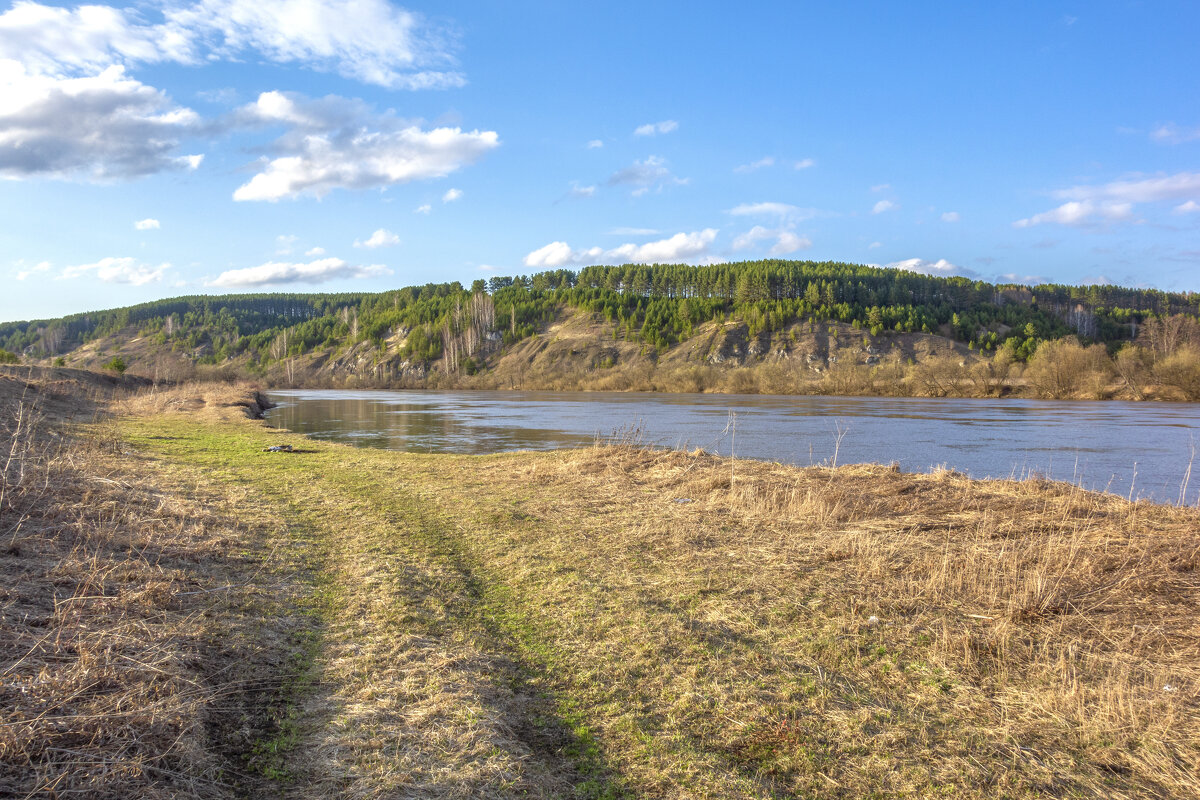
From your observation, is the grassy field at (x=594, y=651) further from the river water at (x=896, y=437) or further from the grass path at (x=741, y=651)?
the river water at (x=896, y=437)

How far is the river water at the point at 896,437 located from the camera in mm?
21469

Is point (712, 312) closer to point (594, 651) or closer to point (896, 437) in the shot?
point (896, 437)

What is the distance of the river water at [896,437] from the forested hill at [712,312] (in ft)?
290

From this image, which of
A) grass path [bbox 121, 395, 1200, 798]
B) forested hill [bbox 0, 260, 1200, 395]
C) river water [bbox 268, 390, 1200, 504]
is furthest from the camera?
forested hill [bbox 0, 260, 1200, 395]

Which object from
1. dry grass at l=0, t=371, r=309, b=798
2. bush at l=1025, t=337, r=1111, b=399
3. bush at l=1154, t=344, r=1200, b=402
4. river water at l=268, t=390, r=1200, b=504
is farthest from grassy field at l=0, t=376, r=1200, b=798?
bush at l=1025, t=337, r=1111, b=399

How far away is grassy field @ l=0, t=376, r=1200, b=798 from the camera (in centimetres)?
417

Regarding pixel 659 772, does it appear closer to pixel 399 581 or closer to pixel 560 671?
pixel 560 671

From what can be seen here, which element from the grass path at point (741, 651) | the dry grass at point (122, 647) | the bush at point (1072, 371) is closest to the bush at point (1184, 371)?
the bush at point (1072, 371)

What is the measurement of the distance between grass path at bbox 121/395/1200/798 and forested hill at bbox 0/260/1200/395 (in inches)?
4927

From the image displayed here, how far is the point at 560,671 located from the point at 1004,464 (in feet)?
71.5

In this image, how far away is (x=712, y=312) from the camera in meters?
149

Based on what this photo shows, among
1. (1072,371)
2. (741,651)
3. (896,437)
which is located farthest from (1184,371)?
(741,651)

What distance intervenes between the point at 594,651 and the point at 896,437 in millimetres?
29143

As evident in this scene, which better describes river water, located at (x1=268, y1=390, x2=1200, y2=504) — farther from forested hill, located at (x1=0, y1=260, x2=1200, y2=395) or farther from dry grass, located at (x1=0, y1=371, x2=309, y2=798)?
forested hill, located at (x1=0, y1=260, x2=1200, y2=395)
